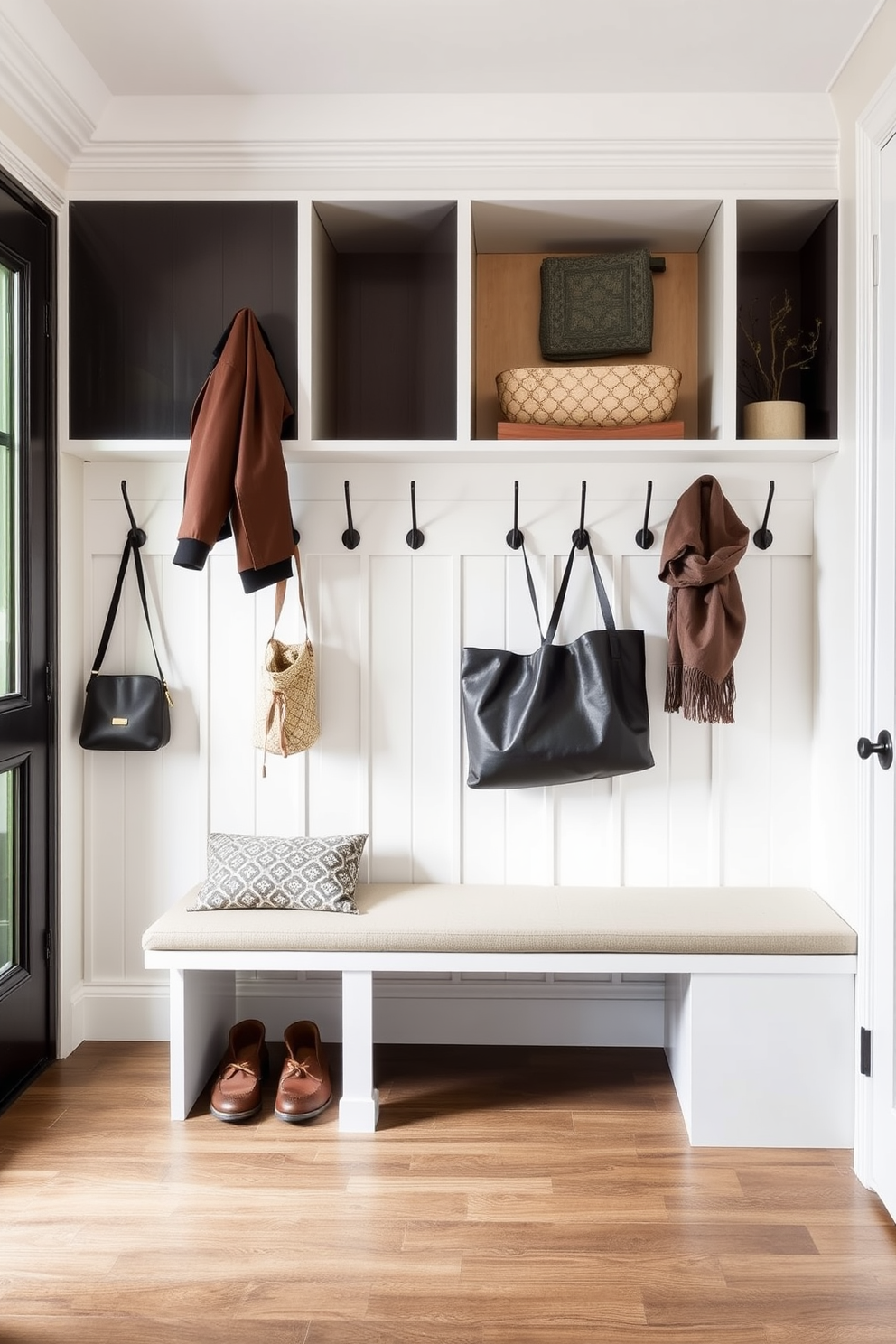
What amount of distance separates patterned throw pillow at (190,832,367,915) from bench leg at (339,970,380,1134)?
180mm

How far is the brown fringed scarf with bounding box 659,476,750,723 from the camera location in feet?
7.66

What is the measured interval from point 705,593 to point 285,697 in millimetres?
1063

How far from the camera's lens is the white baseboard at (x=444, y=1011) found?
2.62m

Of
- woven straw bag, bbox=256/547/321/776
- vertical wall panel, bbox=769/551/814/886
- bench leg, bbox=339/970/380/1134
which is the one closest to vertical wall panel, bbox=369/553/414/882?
woven straw bag, bbox=256/547/321/776

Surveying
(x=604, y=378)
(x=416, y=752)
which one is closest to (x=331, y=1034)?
(x=416, y=752)

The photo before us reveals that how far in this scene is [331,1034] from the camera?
8.66 ft

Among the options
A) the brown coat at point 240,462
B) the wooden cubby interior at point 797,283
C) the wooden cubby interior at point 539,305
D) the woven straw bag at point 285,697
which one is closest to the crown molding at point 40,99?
the brown coat at point 240,462

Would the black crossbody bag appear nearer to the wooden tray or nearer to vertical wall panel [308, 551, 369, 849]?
vertical wall panel [308, 551, 369, 849]

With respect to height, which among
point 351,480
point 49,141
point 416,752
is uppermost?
point 49,141

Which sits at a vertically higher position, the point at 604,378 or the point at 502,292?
the point at 502,292

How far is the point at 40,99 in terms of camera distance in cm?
214

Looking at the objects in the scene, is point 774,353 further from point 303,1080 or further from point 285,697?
point 303,1080

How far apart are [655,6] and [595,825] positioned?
186cm

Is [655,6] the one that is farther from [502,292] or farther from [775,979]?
[775,979]
